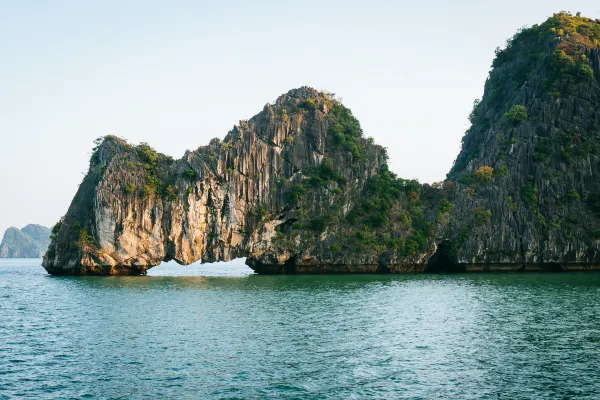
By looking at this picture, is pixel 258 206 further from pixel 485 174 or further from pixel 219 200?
pixel 485 174

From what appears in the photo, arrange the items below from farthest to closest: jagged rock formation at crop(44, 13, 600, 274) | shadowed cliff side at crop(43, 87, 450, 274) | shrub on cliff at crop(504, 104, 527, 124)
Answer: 1. shrub on cliff at crop(504, 104, 527, 124)
2. jagged rock formation at crop(44, 13, 600, 274)
3. shadowed cliff side at crop(43, 87, 450, 274)

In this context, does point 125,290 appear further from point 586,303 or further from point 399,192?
point 399,192

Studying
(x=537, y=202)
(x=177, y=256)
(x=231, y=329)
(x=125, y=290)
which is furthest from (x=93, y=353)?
(x=537, y=202)

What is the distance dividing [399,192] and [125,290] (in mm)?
46896

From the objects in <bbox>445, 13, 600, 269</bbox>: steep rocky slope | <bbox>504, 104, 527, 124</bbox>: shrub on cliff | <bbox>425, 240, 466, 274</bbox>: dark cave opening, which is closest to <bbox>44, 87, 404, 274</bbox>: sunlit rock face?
<bbox>425, 240, 466, 274</bbox>: dark cave opening

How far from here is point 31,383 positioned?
21812 millimetres

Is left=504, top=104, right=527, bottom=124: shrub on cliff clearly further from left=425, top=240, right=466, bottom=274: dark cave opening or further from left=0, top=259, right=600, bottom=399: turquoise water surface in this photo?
left=0, top=259, right=600, bottom=399: turquoise water surface

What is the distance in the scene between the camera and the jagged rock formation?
250 ft

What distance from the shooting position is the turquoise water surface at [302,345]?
21.4 m

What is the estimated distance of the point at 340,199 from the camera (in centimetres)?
8456

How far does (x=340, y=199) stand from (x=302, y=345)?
2225 inches

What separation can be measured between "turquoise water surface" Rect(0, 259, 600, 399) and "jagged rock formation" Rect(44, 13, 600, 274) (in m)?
25.8

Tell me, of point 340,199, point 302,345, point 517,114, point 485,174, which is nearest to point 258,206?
point 340,199

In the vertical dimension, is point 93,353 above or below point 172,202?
below
